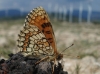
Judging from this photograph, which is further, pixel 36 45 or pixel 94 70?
pixel 94 70

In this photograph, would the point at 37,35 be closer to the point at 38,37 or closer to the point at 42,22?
the point at 38,37

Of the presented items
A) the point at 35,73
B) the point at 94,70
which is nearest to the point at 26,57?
the point at 35,73

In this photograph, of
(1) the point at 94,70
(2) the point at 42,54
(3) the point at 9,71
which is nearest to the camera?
(3) the point at 9,71

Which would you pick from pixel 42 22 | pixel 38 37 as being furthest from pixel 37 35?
pixel 42 22

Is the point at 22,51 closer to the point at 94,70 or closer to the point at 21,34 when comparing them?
the point at 21,34
